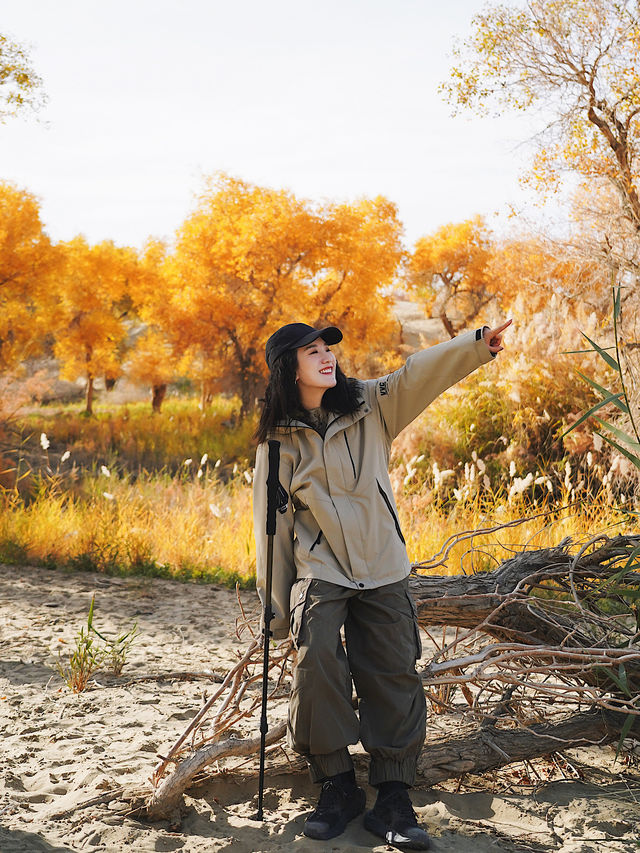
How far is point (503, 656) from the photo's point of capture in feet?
9.99

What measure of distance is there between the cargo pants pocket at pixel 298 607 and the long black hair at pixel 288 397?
552 millimetres

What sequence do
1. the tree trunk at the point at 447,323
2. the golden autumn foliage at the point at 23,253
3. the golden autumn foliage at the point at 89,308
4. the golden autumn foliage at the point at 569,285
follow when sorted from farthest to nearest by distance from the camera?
the tree trunk at the point at 447,323 → the golden autumn foliage at the point at 89,308 → the golden autumn foliage at the point at 23,253 → the golden autumn foliage at the point at 569,285

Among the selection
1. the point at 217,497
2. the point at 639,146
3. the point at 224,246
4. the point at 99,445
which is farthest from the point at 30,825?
the point at 224,246

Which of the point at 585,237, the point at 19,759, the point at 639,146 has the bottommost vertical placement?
the point at 19,759

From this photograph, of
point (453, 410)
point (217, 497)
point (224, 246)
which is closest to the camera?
point (217, 497)

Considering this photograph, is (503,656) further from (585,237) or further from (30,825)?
(585,237)

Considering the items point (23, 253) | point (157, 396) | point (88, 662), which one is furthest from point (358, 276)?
point (88, 662)

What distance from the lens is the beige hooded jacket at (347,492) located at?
9.30 ft

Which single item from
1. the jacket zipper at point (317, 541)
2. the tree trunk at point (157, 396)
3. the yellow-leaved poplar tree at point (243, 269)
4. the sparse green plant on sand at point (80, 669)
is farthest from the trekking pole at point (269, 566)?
the tree trunk at point (157, 396)

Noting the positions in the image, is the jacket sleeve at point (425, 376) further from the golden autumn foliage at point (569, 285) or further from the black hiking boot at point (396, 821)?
the golden autumn foliage at point (569, 285)

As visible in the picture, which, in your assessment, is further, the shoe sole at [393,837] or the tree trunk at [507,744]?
the tree trunk at [507,744]

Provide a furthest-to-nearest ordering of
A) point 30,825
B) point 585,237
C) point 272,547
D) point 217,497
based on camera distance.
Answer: point 585,237 → point 217,497 → point 272,547 → point 30,825

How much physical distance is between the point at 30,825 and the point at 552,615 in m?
2.09

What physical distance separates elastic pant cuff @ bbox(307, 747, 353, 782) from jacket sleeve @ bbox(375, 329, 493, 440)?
Answer: 114 cm
